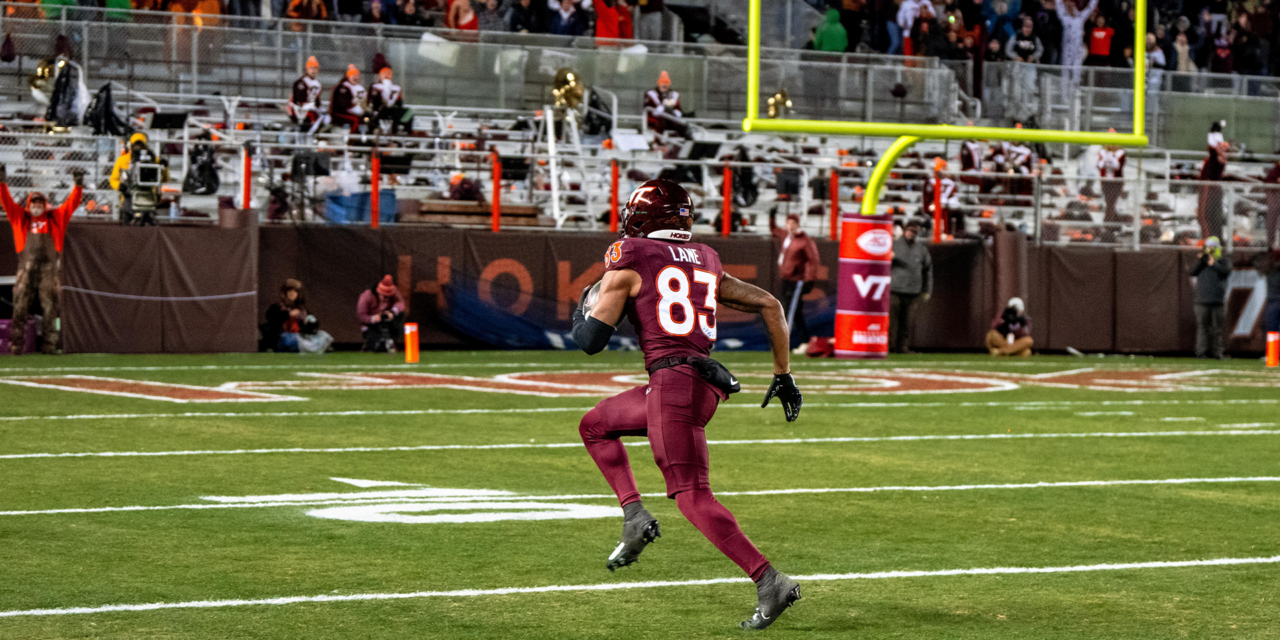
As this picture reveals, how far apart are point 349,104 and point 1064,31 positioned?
30.2 feet

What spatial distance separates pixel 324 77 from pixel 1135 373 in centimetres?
1203

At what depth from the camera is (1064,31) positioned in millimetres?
20469

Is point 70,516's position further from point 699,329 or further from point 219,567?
point 699,329

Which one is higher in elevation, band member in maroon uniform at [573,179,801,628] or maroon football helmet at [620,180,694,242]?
maroon football helmet at [620,180,694,242]

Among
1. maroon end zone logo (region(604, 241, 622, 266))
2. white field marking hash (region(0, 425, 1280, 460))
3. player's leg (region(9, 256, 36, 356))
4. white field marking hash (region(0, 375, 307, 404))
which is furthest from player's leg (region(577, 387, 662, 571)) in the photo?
player's leg (region(9, 256, 36, 356))

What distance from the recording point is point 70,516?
24.8ft

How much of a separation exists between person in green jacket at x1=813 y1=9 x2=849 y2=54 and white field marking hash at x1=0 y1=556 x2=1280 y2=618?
779 inches

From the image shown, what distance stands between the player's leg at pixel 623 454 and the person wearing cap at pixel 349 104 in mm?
16755

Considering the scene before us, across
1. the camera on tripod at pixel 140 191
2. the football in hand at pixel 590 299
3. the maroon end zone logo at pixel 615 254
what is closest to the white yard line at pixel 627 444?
the football in hand at pixel 590 299

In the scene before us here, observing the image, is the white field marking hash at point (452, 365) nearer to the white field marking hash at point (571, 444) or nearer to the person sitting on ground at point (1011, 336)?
the person sitting on ground at point (1011, 336)

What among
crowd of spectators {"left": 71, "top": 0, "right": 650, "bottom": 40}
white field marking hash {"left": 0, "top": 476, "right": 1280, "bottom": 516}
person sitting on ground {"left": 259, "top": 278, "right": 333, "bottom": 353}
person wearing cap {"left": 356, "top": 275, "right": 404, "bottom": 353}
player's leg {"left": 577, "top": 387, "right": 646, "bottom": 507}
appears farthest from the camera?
crowd of spectators {"left": 71, "top": 0, "right": 650, "bottom": 40}

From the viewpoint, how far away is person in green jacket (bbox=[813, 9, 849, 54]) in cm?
2608

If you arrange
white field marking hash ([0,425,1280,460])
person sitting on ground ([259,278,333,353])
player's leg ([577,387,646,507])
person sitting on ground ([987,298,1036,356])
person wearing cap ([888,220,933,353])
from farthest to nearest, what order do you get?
person sitting on ground ([987,298,1036,356]) < person wearing cap ([888,220,933,353]) < person sitting on ground ([259,278,333,353]) < white field marking hash ([0,425,1280,460]) < player's leg ([577,387,646,507])

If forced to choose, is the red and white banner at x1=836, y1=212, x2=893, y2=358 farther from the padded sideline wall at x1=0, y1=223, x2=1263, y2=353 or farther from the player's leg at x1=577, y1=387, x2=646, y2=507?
the player's leg at x1=577, y1=387, x2=646, y2=507
